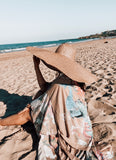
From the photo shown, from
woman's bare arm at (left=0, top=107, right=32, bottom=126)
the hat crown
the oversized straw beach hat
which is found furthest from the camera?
woman's bare arm at (left=0, top=107, right=32, bottom=126)

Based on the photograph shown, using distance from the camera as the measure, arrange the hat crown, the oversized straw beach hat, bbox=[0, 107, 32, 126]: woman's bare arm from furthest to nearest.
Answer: bbox=[0, 107, 32, 126]: woman's bare arm
the hat crown
the oversized straw beach hat

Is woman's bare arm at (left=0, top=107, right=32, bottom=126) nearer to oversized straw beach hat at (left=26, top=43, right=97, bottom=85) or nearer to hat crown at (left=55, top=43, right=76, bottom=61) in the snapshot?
oversized straw beach hat at (left=26, top=43, right=97, bottom=85)

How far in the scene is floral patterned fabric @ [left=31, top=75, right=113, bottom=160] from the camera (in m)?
1.74

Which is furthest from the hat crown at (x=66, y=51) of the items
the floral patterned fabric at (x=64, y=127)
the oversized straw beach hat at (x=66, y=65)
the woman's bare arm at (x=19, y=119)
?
the woman's bare arm at (x=19, y=119)

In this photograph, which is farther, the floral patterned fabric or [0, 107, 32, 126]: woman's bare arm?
[0, 107, 32, 126]: woman's bare arm

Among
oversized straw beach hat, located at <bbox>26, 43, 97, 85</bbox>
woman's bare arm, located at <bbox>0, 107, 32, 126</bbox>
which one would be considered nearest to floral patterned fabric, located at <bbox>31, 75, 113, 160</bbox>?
oversized straw beach hat, located at <bbox>26, 43, 97, 85</bbox>

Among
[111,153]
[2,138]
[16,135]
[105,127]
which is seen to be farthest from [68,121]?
[2,138]

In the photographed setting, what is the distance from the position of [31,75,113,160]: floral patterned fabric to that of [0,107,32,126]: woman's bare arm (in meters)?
0.37

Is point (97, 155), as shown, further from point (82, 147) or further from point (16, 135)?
point (16, 135)

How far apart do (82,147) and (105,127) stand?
0.63 m

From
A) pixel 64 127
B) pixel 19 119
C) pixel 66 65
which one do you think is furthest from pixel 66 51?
pixel 19 119

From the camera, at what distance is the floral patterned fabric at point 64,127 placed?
1.74 meters

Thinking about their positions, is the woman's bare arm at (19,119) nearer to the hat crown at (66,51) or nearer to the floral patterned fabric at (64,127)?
the floral patterned fabric at (64,127)

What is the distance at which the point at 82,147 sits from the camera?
1755 mm
